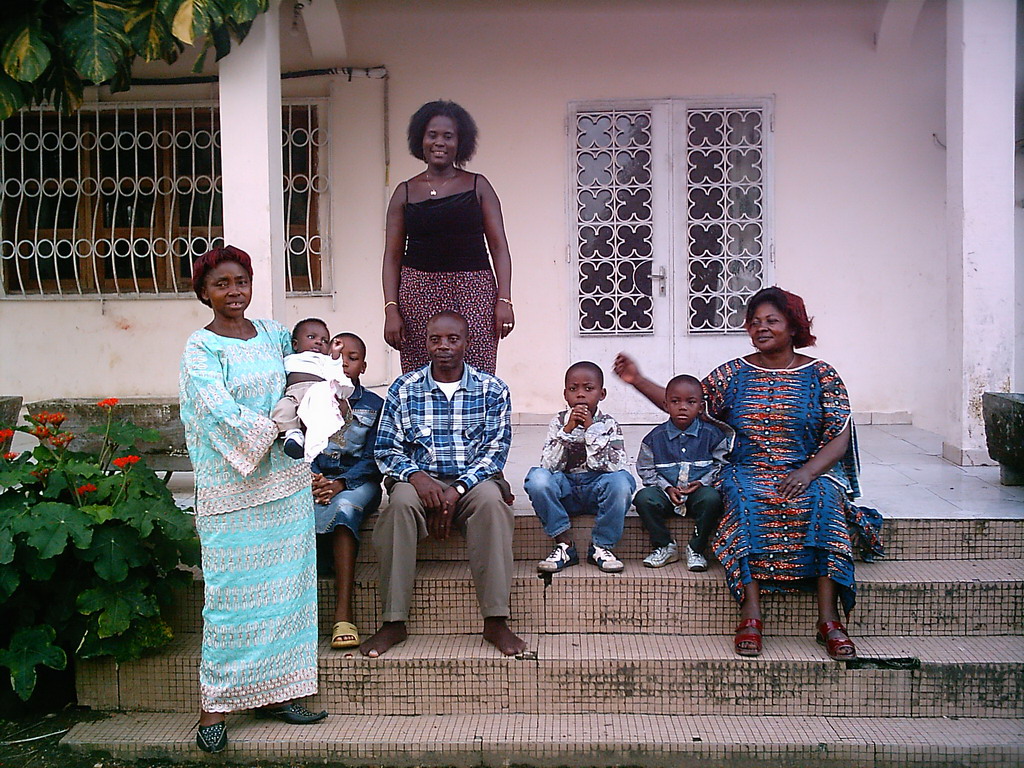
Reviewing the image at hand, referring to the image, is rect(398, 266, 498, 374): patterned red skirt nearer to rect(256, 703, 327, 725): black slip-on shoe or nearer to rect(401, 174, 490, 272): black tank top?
rect(401, 174, 490, 272): black tank top

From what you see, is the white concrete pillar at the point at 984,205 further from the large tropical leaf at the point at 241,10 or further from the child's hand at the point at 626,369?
the large tropical leaf at the point at 241,10

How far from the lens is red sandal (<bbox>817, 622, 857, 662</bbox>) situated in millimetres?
3457

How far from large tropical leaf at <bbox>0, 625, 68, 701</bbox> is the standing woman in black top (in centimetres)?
179

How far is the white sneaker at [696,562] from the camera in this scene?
384 centimetres

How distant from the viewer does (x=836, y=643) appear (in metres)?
3.47

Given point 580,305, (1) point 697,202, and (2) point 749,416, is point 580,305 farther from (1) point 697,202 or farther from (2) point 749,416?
(2) point 749,416

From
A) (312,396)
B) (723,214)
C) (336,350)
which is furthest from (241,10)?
(723,214)

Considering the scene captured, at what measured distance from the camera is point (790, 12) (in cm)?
653

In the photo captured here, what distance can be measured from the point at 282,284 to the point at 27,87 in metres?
1.48

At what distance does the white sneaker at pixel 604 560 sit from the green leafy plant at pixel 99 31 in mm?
2754

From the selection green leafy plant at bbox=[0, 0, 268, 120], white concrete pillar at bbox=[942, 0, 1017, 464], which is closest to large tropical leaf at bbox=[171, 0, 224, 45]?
green leafy plant at bbox=[0, 0, 268, 120]

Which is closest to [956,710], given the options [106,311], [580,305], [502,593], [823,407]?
[823,407]

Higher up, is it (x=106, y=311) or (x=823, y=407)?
(x=106, y=311)

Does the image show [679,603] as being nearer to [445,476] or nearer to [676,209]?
[445,476]
